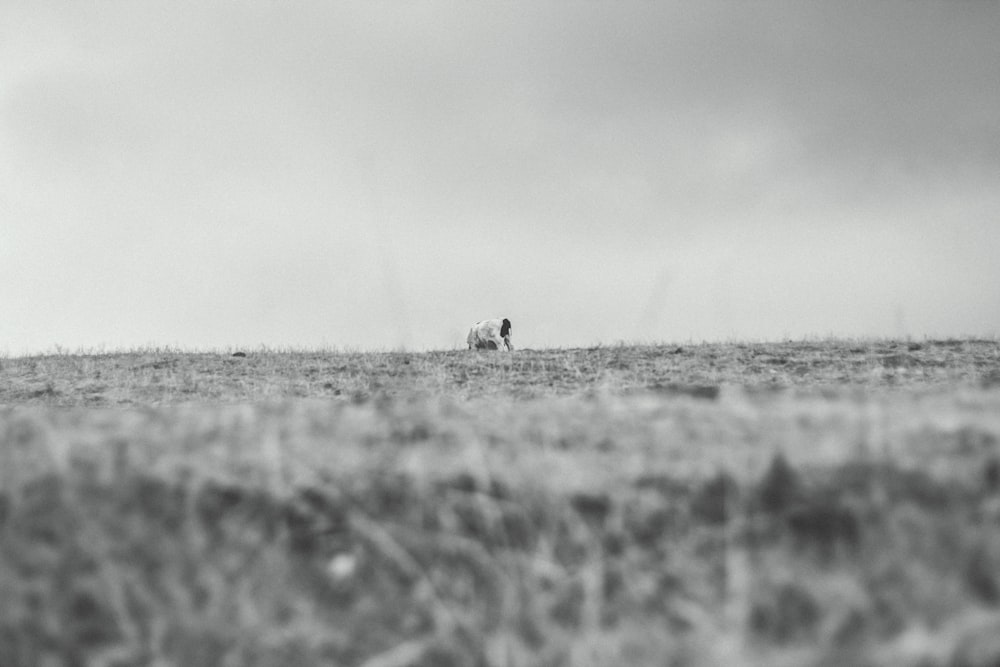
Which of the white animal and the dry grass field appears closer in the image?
the dry grass field

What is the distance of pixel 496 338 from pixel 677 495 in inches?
727

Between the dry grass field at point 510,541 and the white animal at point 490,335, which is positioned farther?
the white animal at point 490,335

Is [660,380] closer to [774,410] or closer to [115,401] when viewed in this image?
[115,401]

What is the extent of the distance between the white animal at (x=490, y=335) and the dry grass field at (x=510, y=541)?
17621 mm

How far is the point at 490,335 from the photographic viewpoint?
21016 millimetres

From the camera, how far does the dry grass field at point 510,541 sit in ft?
7.13

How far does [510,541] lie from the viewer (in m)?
2.46

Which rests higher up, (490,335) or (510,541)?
(490,335)

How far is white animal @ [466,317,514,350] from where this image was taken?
2089cm

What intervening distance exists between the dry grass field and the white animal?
1762 cm

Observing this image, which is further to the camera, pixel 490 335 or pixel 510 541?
pixel 490 335

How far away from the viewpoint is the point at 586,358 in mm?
15594

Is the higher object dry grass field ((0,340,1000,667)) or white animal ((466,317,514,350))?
white animal ((466,317,514,350))

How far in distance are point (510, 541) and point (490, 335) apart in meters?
18.6
